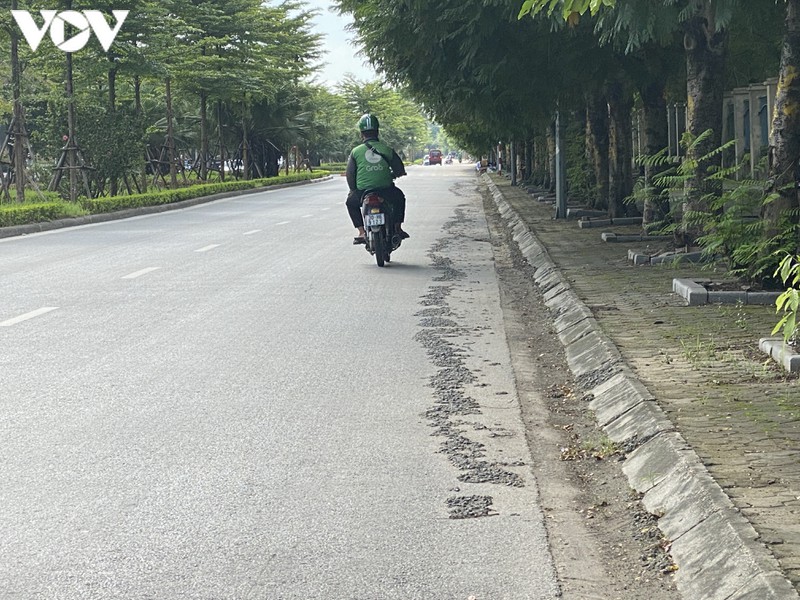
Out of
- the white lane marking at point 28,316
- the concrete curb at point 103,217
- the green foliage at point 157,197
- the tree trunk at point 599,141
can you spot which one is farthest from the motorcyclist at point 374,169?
the green foliage at point 157,197

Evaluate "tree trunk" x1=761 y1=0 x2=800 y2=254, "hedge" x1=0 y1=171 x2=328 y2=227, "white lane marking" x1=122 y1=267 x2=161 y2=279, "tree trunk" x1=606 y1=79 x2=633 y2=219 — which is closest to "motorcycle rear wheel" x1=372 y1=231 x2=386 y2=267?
"white lane marking" x1=122 y1=267 x2=161 y2=279

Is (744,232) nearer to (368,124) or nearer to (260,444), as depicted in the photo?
(260,444)

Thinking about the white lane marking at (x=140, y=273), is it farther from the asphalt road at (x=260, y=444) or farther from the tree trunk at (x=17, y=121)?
the tree trunk at (x=17, y=121)

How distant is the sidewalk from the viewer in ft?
15.3

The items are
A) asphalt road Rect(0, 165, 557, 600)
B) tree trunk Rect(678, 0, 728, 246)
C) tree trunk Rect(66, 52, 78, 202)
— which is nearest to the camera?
asphalt road Rect(0, 165, 557, 600)

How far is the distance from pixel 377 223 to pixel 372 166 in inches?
34.2

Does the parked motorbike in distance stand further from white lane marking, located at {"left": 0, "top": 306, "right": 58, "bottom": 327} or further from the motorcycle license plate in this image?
white lane marking, located at {"left": 0, "top": 306, "right": 58, "bottom": 327}

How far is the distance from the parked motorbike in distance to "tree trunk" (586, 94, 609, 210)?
918 cm

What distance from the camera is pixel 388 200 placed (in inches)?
681

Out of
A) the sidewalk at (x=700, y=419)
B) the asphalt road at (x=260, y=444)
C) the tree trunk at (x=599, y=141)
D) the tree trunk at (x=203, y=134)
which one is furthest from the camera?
the tree trunk at (x=203, y=134)

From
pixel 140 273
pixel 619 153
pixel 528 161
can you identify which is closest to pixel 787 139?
pixel 140 273

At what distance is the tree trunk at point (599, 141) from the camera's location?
25.2 m

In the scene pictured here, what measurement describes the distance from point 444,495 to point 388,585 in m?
1.28

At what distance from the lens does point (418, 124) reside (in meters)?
172
